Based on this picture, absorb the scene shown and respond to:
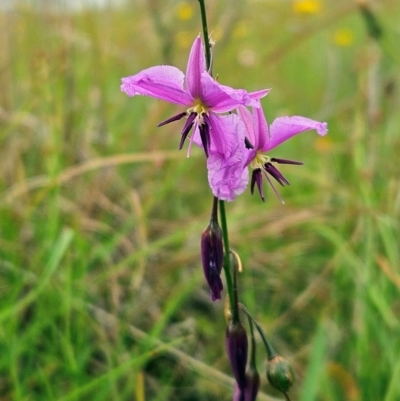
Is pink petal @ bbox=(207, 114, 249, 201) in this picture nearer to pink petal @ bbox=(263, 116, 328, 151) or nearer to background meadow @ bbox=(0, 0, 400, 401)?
pink petal @ bbox=(263, 116, 328, 151)

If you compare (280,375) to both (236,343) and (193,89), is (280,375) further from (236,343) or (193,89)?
(193,89)

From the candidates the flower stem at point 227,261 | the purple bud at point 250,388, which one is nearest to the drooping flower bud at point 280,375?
the purple bud at point 250,388

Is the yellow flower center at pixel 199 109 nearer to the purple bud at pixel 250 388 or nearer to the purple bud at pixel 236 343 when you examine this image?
the purple bud at pixel 236 343

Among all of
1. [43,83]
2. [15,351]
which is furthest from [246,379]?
[43,83]

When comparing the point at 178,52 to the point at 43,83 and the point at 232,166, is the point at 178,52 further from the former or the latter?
the point at 232,166

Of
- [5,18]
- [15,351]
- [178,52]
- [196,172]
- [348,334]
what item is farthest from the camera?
[178,52]
